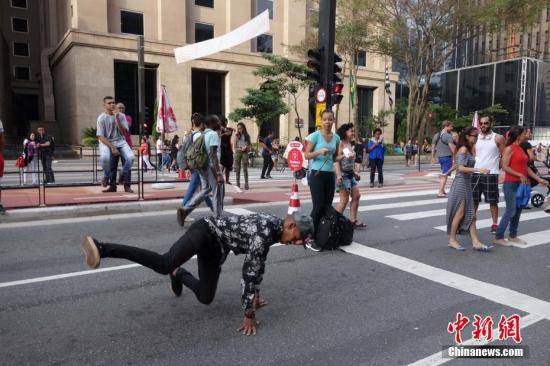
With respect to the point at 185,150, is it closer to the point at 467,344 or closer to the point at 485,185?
the point at 485,185

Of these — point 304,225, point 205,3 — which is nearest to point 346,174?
point 304,225

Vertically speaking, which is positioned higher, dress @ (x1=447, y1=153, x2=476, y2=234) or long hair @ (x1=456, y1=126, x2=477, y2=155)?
long hair @ (x1=456, y1=126, x2=477, y2=155)

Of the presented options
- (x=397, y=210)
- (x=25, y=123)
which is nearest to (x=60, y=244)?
(x=397, y=210)

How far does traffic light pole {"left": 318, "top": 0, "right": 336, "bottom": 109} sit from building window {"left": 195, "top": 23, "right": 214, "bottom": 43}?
92.0 ft

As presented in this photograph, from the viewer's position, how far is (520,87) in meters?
61.3

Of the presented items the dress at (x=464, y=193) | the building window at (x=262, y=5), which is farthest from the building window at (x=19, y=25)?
the dress at (x=464, y=193)

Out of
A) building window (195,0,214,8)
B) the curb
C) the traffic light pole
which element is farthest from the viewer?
building window (195,0,214,8)

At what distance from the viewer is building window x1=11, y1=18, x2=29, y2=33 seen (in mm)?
54375

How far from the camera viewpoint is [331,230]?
244 inches

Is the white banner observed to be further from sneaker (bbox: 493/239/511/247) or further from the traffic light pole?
sneaker (bbox: 493/239/511/247)

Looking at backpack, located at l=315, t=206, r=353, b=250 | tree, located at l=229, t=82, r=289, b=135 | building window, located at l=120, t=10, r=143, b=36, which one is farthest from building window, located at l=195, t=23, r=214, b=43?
Result: backpack, located at l=315, t=206, r=353, b=250

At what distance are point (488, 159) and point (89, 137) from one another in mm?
28603

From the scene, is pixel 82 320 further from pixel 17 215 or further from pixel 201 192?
pixel 17 215

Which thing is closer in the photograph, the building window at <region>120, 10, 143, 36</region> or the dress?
the dress
